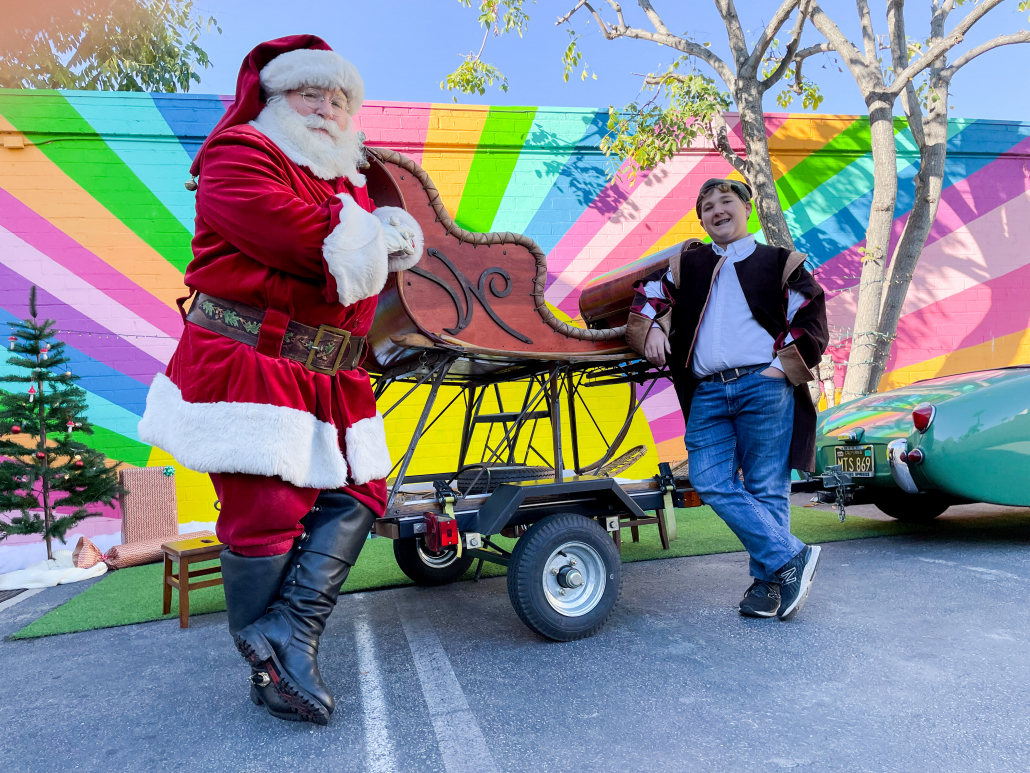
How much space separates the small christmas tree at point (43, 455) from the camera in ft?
16.5

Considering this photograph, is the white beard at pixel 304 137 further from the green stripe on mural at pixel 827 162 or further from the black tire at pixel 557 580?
the green stripe on mural at pixel 827 162

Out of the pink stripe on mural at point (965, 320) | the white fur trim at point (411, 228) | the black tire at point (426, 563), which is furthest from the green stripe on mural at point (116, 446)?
the pink stripe on mural at point (965, 320)

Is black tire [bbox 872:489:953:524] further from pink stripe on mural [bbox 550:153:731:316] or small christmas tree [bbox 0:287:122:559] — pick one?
small christmas tree [bbox 0:287:122:559]

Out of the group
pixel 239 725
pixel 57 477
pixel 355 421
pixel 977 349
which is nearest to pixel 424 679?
pixel 239 725

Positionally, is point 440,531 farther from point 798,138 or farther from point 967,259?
point 967,259

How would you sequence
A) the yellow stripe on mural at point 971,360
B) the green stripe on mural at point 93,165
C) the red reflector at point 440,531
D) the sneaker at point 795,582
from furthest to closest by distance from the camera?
the yellow stripe on mural at point 971,360 → the green stripe on mural at point 93,165 → the sneaker at point 795,582 → the red reflector at point 440,531

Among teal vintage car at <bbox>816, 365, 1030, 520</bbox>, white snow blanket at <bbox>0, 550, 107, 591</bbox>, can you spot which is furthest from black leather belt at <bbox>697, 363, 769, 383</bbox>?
white snow blanket at <bbox>0, 550, 107, 591</bbox>

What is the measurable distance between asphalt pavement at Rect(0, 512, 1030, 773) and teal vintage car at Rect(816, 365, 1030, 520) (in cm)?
57

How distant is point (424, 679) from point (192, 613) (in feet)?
6.28

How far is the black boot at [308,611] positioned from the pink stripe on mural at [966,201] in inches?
287

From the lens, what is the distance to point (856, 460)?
4410 millimetres

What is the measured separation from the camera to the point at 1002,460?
3.91m

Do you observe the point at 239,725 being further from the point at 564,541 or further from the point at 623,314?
the point at 623,314

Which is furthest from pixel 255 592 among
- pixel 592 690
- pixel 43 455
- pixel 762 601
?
pixel 43 455
